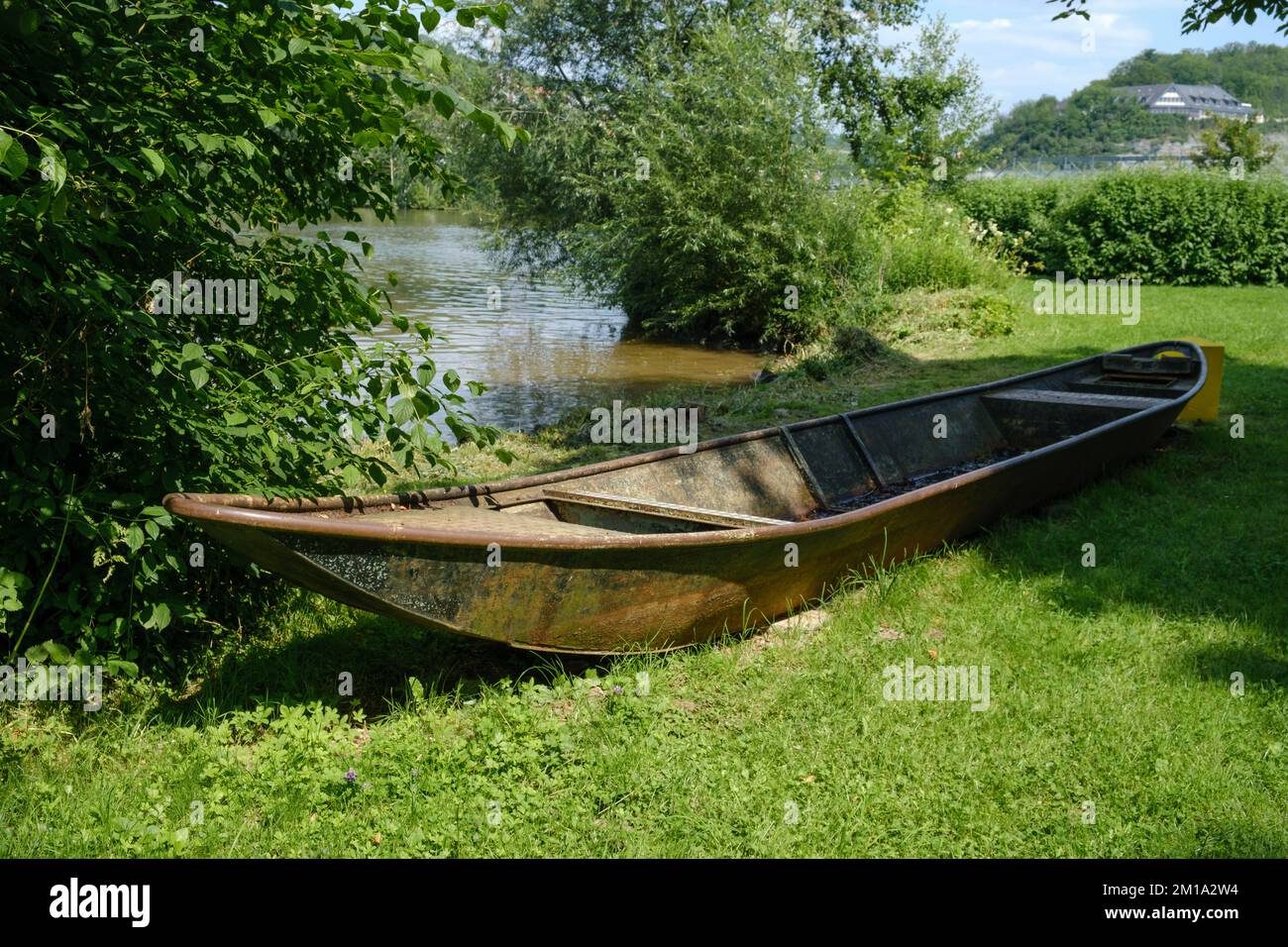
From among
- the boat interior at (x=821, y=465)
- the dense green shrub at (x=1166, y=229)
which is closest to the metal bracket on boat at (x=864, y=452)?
the boat interior at (x=821, y=465)

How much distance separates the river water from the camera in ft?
44.2

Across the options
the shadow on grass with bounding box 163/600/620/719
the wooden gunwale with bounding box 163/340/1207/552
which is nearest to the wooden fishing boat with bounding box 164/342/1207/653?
the wooden gunwale with bounding box 163/340/1207/552

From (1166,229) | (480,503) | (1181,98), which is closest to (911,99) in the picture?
(1166,229)

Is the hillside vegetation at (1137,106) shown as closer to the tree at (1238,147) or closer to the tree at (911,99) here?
the tree at (1238,147)

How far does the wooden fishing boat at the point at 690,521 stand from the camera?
11.5ft

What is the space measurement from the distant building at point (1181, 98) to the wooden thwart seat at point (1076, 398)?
81.4 meters

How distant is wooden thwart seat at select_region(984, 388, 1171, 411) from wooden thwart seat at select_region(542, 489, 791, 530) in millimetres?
3764

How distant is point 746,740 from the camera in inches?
156

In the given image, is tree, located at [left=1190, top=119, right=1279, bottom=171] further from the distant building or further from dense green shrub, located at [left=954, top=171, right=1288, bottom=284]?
the distant building

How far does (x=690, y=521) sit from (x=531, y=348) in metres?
12.6

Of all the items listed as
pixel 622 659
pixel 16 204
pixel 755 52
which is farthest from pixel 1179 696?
pixel 755 52

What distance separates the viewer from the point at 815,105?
54.3 feet

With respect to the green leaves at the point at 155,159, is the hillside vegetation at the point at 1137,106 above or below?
above

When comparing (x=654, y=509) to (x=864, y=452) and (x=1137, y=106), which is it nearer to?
(x=864, y=452)
